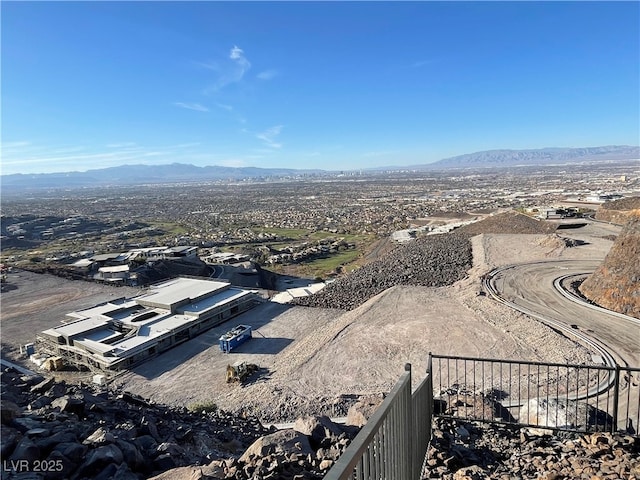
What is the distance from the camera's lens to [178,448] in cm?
720

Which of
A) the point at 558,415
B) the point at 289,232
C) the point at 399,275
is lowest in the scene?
the point at 289,232

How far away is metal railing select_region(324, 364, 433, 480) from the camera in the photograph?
2.37 meters

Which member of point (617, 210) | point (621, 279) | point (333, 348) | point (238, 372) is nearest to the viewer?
point (238, 372)

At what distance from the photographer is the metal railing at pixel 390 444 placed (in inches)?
93.1

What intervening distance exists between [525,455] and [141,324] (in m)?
21.3

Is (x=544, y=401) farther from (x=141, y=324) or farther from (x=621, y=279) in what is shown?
(x=141, y=324)

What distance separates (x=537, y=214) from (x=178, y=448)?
54.8 m

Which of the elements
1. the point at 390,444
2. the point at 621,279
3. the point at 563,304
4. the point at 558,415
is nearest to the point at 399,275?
the point at 563,304

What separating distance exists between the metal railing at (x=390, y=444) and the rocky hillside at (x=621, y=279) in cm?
1941

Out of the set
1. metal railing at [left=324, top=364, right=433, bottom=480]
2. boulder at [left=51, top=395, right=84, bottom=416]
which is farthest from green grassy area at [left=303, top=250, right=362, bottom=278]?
metal railing at [left=324, top=364, right=433, bottom=480]

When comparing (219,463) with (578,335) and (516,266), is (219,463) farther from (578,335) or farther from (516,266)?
(516,266)

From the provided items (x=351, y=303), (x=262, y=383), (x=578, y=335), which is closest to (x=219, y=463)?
(x=262, y=383)

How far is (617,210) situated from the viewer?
48.2 meters

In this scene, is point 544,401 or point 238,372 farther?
point 238,372
